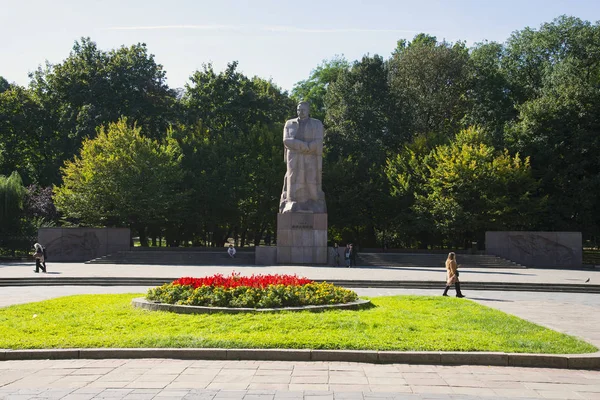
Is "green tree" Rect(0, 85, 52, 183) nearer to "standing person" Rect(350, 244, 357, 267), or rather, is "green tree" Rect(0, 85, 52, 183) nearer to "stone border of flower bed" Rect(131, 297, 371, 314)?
"standing person" Rect(350, 244, 357, 267)

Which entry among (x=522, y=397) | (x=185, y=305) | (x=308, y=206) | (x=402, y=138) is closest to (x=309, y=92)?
(x=402, y=138)

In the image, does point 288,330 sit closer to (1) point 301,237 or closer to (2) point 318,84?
(1) point 301,237

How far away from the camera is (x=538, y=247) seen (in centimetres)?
3506

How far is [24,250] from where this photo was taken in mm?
39781

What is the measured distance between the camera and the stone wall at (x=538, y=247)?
34.7m

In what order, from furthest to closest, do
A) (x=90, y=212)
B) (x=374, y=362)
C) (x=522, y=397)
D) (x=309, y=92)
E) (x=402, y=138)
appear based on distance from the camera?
(x=309, y=92)
(x=402, y=138)
(x=90, y=212)
(x=374, y=362)
(x=522, y=397)

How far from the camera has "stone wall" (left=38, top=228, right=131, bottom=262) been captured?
36000mm

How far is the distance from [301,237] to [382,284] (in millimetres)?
10800

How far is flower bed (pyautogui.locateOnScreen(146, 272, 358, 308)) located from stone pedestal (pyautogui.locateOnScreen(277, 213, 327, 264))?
59.3 feet

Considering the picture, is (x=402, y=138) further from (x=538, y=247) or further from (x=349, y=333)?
(x=349, y=333)

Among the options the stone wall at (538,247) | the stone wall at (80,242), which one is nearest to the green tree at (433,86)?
the stone wall at (538,247)

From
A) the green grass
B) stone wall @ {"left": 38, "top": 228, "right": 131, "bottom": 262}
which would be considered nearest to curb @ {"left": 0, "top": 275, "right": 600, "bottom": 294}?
the green grass

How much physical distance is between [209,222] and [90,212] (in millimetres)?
8298

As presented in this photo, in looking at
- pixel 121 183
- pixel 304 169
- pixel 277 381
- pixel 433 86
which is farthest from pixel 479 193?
pixel 277 381
